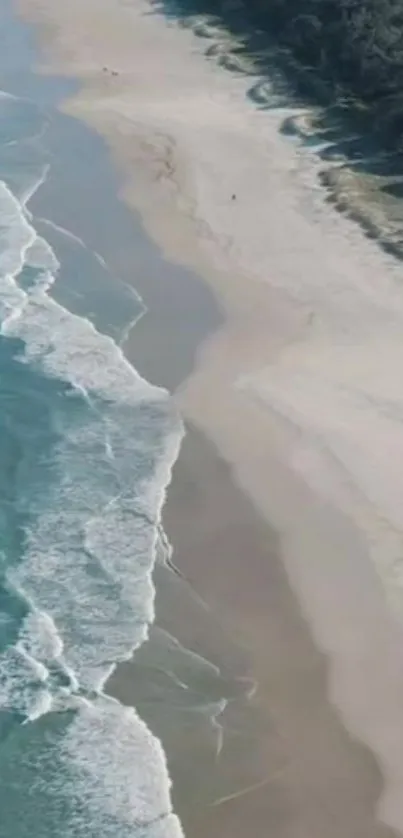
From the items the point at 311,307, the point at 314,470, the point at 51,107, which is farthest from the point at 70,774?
the point at 51,107

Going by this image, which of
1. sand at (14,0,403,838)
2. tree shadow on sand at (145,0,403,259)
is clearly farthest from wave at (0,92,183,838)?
tree shadow on sand at (145,0,403,259)

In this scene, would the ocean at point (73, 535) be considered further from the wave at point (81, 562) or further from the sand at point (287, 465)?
the sand at point (287, 465)

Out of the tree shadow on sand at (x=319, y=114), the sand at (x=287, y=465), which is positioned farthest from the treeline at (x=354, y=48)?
the sand at (x=287, y=465)

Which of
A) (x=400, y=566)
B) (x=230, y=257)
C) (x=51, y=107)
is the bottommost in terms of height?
(x=51, y=107)

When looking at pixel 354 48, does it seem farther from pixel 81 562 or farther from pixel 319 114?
pixel 81 562

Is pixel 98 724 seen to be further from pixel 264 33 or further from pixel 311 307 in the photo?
pixel 264 33

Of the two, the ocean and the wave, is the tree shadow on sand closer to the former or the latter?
the ocean
